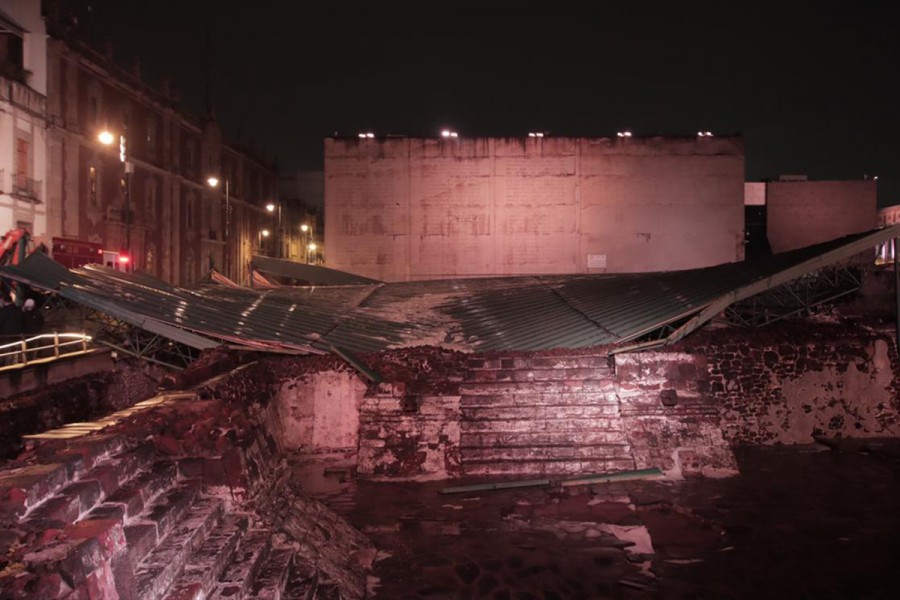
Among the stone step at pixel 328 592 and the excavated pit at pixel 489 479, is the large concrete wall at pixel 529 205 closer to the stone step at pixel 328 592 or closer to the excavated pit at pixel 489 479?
the excavated pit at pixel 489 479

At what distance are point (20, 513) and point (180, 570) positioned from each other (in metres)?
1.09

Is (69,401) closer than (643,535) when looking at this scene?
No

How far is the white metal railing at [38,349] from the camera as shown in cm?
1166

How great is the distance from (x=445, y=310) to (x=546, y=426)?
572cm

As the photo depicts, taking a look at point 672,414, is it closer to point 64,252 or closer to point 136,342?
point 136,342

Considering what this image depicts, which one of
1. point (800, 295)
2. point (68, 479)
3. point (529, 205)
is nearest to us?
point (68, 479)

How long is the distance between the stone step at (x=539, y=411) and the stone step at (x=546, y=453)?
0.55 m

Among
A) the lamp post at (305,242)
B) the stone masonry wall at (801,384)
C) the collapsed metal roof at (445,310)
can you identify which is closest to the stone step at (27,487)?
the collapsed metal roof at (445,310)

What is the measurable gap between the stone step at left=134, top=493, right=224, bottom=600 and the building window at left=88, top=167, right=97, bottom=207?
27.4 metres

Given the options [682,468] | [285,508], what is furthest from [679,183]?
[285,508]

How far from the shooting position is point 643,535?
280 inches

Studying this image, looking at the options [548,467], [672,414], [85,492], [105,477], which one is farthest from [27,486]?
[672,414]

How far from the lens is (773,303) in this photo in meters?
13.7

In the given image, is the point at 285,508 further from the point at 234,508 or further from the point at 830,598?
the point at 830,598
